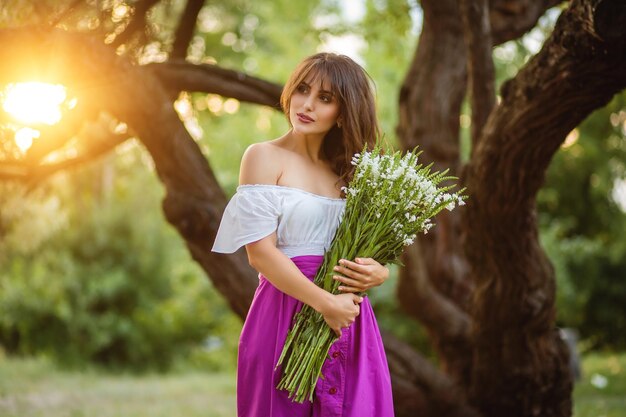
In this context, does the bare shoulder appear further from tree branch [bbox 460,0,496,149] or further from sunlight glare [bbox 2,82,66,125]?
tree branch [bbox 460,0,496,149]

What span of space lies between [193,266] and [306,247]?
505 inches

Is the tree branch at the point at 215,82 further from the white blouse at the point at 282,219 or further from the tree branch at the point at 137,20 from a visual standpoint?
the white blouse at the point at 282,219

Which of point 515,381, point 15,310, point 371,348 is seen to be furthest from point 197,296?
point 371,348

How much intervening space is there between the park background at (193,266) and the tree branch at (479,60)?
204 cm

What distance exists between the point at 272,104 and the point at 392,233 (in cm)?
259

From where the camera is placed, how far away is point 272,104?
501 cm

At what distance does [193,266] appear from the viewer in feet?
50.0

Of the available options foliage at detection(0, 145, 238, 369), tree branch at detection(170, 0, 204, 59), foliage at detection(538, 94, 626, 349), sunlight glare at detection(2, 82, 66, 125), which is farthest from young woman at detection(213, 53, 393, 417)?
foliage at detection(538, 94, 626, 349)

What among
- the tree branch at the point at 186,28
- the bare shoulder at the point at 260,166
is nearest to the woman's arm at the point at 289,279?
the bare shoulder at the point at 260,166

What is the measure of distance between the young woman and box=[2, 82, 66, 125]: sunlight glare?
1952mm

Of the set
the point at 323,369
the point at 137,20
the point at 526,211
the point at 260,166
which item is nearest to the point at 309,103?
the point at 260,166

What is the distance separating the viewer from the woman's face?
8.90 ft

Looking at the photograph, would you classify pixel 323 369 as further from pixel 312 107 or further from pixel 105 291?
pixel 105 291

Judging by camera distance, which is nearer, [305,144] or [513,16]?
[305,144]
